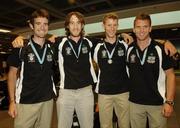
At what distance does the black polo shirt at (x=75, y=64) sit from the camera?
9.95 feet

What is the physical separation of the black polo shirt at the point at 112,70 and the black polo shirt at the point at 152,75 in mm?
220

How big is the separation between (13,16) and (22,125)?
6.03 meters

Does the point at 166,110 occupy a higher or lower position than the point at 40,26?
lower

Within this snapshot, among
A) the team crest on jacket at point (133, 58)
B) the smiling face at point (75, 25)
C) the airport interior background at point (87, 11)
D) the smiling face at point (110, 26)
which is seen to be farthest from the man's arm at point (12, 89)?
the airport interior background at point (87, 11)

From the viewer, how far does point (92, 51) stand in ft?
10.8

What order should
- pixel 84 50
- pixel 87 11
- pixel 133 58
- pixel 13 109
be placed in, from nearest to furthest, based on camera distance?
1. pixel 13 109
2. pixel 133 58
3. pixel 84 50
4. pixel 87 11

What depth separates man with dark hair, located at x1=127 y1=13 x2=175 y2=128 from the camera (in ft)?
9.59

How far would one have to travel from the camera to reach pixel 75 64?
3.06 m

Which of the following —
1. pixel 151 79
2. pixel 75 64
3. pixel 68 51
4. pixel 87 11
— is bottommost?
pixel 151 79


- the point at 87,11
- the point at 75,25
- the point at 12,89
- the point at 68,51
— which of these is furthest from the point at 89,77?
the point at 87,11

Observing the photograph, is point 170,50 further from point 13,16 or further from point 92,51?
point 13,16

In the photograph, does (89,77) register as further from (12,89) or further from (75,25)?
(12,89)

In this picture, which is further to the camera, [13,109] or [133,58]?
[133,58]

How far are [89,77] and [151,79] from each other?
722 mm
